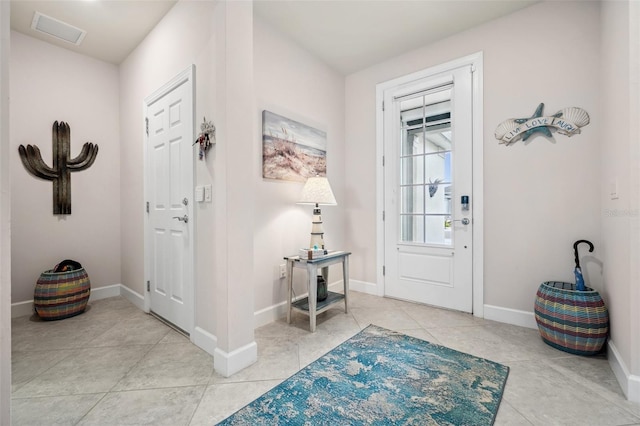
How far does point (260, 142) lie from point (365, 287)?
6.64 feet

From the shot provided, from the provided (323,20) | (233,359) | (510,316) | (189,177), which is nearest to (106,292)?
(189,177)

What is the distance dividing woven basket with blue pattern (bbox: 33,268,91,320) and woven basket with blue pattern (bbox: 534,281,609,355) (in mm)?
3869

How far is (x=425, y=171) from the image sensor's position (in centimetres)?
294

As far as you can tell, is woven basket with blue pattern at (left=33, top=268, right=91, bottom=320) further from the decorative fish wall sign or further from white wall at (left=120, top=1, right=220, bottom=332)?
the decorative fish wall sign

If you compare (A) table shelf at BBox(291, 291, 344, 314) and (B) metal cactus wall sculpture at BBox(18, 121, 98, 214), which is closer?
(A) table shelf at BBox(291, 291, 344, 314)

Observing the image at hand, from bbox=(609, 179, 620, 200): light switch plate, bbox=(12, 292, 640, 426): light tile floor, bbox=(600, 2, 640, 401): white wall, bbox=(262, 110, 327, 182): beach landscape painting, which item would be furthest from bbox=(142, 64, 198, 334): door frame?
bbox=(609, 179, 620, 200): light switch plate

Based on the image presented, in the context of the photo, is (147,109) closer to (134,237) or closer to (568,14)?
(134,237)

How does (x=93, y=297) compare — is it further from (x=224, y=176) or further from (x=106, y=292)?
(x=224, y=176)

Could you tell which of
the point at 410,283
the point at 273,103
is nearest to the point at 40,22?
the point at 273,103

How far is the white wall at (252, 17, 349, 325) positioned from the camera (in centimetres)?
A: 248

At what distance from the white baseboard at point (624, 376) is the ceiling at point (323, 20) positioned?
2.63 meters

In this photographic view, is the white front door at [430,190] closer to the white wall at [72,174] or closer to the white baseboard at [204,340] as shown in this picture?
the white baseboard at [204,340]

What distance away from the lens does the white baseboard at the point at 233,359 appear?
1.70 metres

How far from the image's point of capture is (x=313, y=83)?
10.0ft
